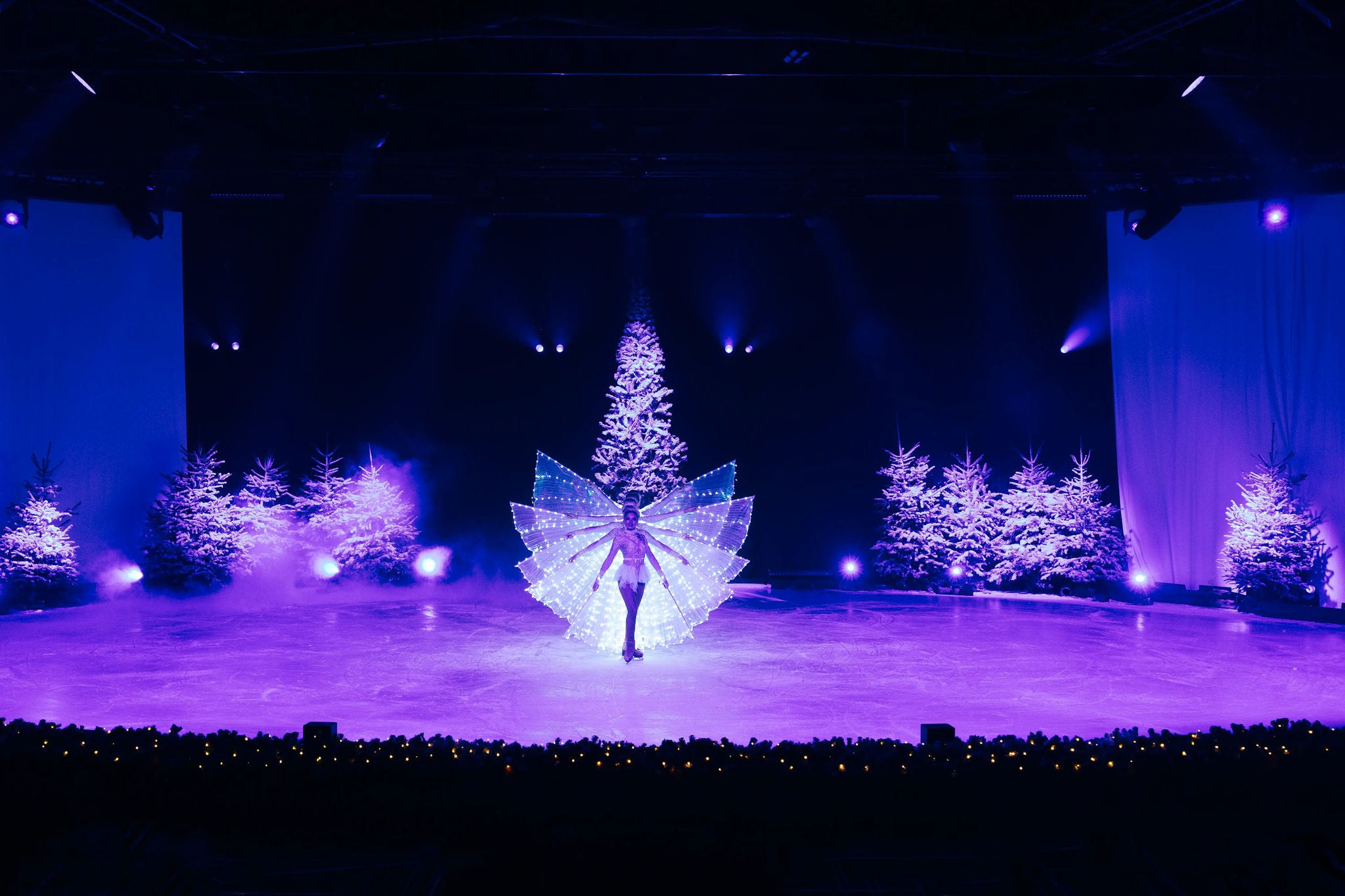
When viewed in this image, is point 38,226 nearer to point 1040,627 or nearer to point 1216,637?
point 1040,627

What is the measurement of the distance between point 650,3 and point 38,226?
1164 centimetres

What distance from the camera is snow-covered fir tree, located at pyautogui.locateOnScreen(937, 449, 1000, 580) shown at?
1405 centimetres

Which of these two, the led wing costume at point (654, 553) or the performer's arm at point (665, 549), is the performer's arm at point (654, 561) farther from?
the led wing costume at point (654, 553)

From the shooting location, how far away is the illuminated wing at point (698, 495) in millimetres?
8914

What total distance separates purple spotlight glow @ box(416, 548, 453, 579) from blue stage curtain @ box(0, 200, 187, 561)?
4854 mm

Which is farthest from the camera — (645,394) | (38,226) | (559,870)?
(645,394)

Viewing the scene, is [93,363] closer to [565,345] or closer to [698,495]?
[565,345]

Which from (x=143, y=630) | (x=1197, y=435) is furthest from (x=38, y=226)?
(x=1197, y=435)

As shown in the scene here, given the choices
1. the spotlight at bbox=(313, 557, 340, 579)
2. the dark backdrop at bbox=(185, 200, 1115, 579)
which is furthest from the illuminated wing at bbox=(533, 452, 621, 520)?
the spotlight at bbox=(313, 557, 340, 579)

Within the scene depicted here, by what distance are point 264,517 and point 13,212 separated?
5834mm

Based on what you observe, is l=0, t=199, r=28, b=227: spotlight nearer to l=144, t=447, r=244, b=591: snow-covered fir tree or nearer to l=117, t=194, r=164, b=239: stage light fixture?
l=117, t=194, r=164, b=239: stage light fixture

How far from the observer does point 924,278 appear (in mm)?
15781

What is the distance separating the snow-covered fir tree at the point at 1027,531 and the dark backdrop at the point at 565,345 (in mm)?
2031

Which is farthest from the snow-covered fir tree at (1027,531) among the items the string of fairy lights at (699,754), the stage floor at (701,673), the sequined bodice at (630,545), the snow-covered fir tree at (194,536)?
the snow-covered fir tree at (194,536)
